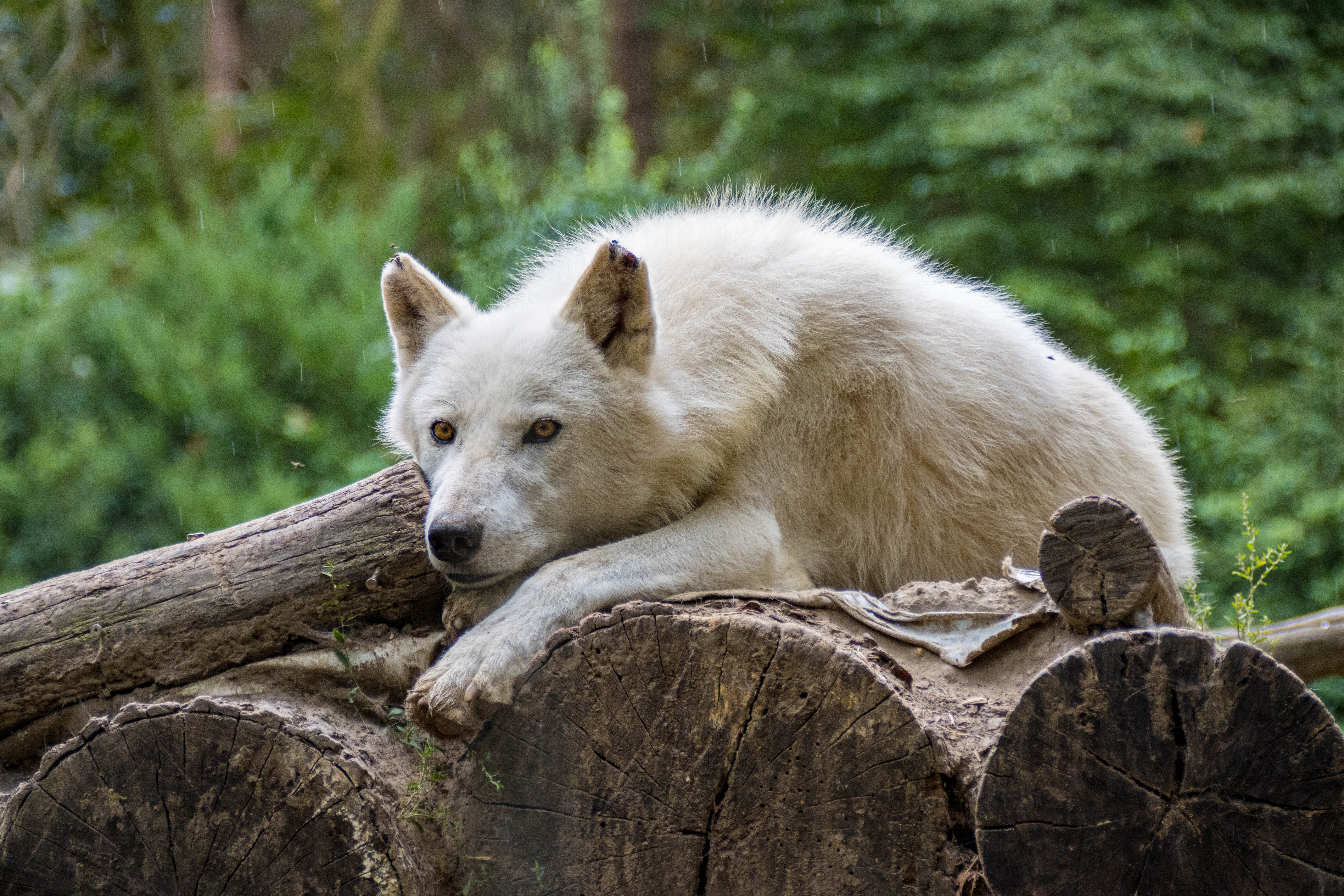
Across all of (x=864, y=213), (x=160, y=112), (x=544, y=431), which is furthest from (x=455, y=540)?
(x=160, y=112)

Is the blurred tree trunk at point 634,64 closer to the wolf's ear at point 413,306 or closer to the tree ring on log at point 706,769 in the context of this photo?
the wolf's ear at point 413,306

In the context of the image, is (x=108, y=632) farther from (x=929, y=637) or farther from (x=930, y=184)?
(x=930, y=184)

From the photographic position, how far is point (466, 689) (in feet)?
9.00

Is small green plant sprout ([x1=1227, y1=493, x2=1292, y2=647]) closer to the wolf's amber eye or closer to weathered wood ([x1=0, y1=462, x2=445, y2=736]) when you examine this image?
the wolf's amber eye

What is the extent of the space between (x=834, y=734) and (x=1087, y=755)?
1.86 feet

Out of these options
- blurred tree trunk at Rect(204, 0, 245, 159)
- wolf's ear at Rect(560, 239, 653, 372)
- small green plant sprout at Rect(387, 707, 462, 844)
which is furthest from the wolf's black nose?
blurred tree trunk at Rect(204, 0, 245, 159)

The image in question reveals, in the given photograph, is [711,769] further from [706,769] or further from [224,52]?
[224,52]

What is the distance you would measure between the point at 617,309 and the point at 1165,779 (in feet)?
6.70

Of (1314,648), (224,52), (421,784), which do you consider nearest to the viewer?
(421,784)

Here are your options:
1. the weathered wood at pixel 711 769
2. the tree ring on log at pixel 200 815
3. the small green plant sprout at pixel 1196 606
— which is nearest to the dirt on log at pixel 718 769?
the weathered wood at pixel 711 769

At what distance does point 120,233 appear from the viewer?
13578mm

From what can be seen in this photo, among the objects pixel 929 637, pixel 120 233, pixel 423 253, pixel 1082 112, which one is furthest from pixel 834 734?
pixel 120 233

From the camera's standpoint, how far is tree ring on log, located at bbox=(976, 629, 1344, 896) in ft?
7.73

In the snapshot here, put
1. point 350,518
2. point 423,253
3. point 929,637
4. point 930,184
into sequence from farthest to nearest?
point 423,253 < point 930,184 < point 350,518 < point 929,637
